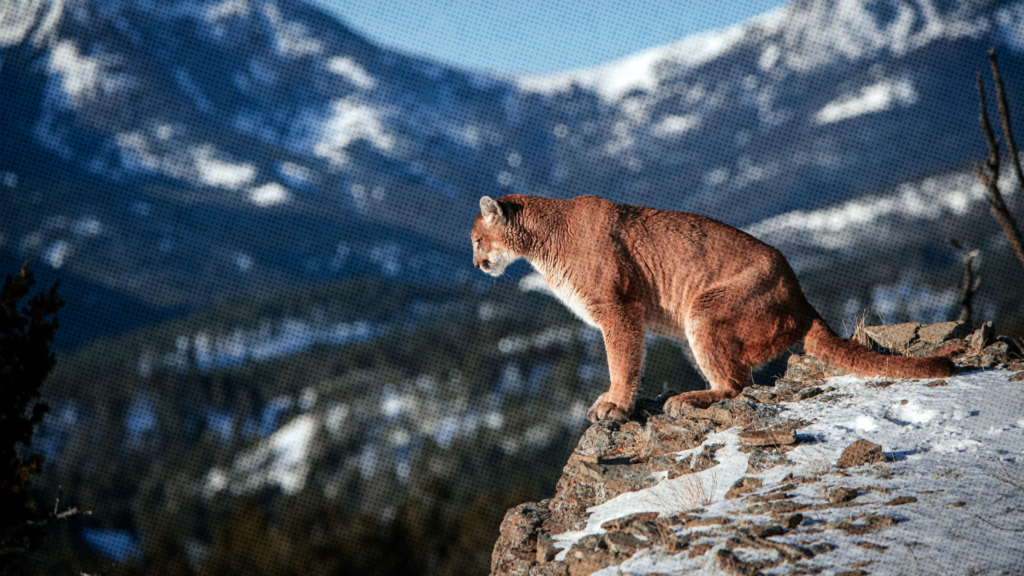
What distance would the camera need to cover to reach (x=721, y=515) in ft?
19.6

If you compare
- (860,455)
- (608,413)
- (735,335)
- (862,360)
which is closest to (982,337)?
(862,360)

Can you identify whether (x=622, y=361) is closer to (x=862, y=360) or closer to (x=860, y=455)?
(x=862, y=360)

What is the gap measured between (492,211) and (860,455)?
5.53m

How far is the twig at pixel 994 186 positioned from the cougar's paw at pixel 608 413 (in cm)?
641

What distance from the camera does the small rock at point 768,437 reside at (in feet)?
22.7

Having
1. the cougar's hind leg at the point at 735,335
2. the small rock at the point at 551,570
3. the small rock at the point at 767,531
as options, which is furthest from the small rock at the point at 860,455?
the small rock at the point at 551,570

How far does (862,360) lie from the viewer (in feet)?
25.8

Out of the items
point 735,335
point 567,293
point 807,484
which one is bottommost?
point 807,484

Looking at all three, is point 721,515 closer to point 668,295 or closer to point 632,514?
point 632,514

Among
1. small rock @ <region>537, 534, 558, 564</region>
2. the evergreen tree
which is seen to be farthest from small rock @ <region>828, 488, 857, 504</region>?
the evergreen tree

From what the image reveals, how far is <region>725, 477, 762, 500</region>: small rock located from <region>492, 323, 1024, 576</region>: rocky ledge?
17 millimetres

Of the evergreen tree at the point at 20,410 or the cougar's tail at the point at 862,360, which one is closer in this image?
the cougar's tail at the point at 862,360

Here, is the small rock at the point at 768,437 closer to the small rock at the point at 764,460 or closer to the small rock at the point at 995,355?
the small rock at the point at 764,460

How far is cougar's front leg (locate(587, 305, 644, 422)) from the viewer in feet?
28.0
